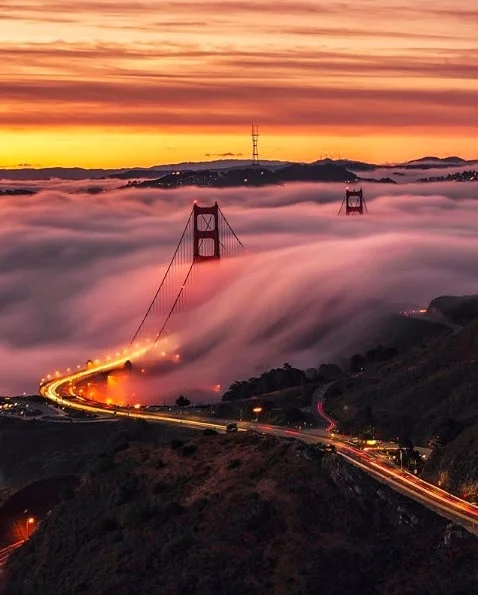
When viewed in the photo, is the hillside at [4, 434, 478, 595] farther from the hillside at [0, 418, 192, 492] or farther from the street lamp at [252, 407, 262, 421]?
the hillside at [0, 418, 192, 492]

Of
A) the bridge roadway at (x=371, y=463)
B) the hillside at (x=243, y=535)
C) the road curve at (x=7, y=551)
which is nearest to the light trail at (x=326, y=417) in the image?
the bridge roadway at (x=371, y=463)

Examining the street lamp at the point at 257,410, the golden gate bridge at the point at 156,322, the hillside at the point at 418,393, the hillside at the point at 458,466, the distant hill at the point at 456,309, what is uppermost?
the hillside at the point at 458,466

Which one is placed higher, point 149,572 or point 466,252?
point 149,572

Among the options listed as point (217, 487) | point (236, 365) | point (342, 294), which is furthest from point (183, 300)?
point (217, 487)

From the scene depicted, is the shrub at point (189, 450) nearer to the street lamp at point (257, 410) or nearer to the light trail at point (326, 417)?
the light trail at point (326, 417)

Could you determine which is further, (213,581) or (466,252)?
(466,252)

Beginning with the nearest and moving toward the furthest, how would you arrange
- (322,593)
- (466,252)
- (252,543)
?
1. (322,593)
2. (252,543)
3. (466,252)

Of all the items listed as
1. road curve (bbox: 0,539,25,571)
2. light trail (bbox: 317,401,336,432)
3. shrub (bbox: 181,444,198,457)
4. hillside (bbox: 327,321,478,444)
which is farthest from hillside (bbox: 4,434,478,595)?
hillside (bbox: 327,321,478,444)

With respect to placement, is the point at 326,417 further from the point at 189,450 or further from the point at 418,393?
the point at 189,450

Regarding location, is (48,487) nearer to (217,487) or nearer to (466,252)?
(217,487)
